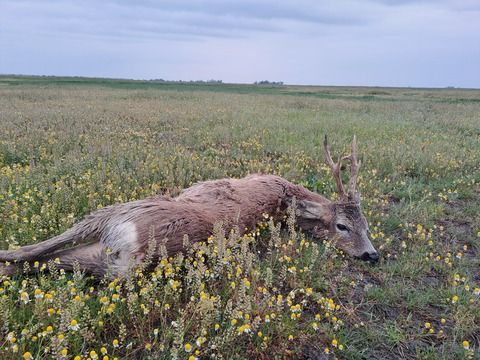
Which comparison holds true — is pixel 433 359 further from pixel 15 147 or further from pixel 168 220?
pixel 15 147

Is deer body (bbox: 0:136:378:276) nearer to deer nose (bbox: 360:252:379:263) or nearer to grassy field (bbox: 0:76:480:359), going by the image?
deer nose (bbox: 360:252:379:263)

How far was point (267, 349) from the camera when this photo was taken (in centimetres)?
267

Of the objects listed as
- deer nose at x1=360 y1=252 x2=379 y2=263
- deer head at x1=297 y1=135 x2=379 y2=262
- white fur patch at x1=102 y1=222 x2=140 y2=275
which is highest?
white fur patch at x1=102 y1=222 x2=140 y2=275

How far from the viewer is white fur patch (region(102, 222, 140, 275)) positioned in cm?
301

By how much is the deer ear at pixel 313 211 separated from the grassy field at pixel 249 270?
33 cm

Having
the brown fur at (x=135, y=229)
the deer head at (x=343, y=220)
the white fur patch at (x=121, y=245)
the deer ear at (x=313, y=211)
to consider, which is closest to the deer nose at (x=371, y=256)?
the deer head at (x=343, y=220)

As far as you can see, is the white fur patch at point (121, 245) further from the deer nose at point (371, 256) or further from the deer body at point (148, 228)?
the deer nose at point (371, 256)

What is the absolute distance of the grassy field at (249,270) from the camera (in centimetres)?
253

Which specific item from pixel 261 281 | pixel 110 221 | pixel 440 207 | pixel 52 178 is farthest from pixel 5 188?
pixel 440 207

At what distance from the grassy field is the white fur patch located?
5.9 inches

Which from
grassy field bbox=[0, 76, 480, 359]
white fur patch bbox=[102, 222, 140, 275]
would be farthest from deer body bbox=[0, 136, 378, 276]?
grassy field bbox=[0, 76, 480, 359]

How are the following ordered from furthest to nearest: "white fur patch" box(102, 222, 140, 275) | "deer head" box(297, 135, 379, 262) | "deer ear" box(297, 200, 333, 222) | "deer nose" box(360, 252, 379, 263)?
"deer ear" box(297, 200, 333, 222), "deer head" box(297, 135, 379, 262), "deer nose" box(360, 252, 379, 263), "white fur patch" box(102, 222, 140, 275)

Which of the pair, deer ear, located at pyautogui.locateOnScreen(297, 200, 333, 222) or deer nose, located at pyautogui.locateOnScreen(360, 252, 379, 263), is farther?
deer ear, located at pyautogui.locateOnScreen(297, 200, 333, 222)

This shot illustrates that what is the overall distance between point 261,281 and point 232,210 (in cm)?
87
